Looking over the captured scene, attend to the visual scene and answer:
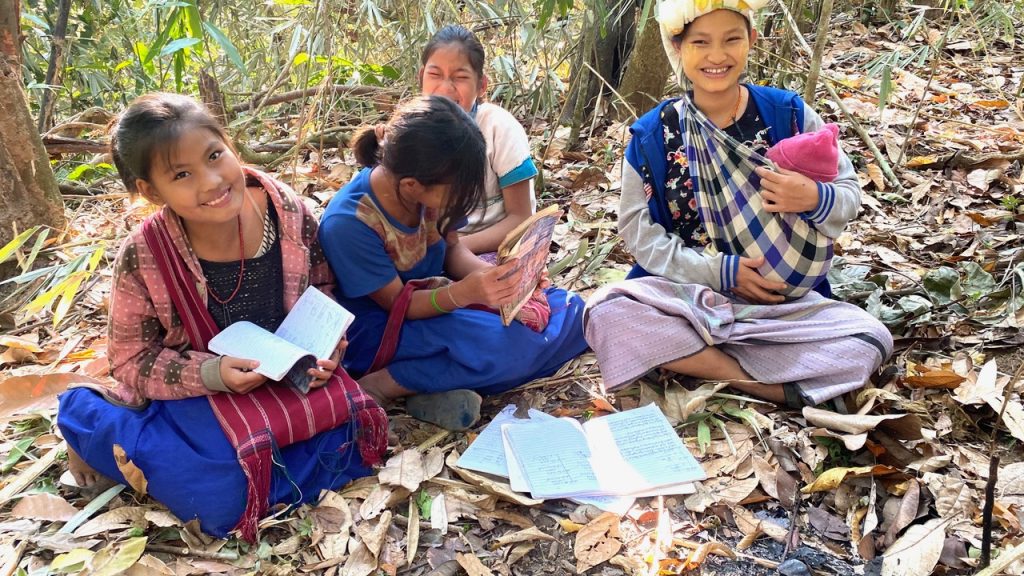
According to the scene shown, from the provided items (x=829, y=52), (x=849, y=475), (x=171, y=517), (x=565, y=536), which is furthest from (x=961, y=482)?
(x=829, y=52)

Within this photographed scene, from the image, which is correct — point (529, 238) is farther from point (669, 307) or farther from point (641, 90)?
point (641, 90)

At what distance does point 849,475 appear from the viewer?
6.76ft

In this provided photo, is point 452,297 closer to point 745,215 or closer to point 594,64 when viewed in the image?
point 745,215

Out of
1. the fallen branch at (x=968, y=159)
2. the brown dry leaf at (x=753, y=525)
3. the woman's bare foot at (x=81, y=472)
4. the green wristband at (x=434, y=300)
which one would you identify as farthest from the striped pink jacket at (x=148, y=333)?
the fallen branch at (x=968, y=159)

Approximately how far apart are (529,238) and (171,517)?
123 cm

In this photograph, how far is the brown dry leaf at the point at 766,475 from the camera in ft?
6.89

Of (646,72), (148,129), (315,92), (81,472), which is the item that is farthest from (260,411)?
(646,72)

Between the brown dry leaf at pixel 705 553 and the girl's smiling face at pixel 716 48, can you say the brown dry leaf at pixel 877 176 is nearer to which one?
the girl's smiling face at pixel 716 48

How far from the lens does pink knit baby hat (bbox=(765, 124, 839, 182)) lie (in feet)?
7.57

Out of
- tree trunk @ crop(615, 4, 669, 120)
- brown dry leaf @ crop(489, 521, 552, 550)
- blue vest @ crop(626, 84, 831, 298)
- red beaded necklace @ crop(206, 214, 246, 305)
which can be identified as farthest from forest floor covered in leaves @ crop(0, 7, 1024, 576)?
tree trunk @ crop(615, 4, 669, 120)

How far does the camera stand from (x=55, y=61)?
4168 mm

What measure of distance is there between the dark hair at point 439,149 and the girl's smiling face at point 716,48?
0.72 m

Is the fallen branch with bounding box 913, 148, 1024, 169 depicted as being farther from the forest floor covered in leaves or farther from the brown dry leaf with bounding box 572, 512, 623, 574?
the brown dry leaf with bounding box 572, 512, 623, 574

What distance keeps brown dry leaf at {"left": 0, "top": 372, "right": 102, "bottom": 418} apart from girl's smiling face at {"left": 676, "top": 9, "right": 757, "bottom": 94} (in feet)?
7.15
